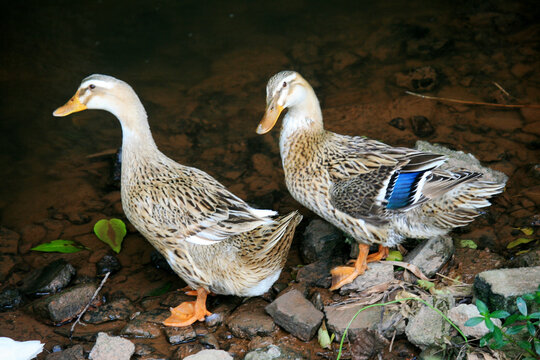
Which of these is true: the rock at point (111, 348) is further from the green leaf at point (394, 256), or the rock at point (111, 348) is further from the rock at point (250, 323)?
the green leaf at point (394, 256)

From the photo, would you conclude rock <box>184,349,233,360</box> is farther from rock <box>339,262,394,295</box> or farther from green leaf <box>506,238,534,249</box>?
green leaf <box>506,238,534,249</box>

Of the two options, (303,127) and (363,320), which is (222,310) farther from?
(303,127)

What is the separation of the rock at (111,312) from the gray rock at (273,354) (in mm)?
1127

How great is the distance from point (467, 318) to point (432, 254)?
0.87 metres

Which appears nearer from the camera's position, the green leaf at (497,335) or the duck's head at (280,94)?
the green leaf at (497,335)

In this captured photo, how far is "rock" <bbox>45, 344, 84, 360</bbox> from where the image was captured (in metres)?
3.71

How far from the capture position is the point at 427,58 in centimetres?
711

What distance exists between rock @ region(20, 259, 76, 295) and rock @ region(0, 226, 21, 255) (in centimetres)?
44

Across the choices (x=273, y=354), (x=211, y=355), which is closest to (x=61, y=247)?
(x=211, y=355)

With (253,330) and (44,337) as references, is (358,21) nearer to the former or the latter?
(253,330)

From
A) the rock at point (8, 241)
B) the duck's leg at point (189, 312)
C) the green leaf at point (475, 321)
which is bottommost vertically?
the duck's leg at point (189, 312)

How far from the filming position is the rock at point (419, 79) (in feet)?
21.7

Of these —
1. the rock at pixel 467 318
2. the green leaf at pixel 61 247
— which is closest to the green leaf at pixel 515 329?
the rock at pixel 467 318

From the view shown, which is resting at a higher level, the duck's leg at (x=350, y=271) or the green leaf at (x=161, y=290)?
the duck's leg at (x=350, y=271)
